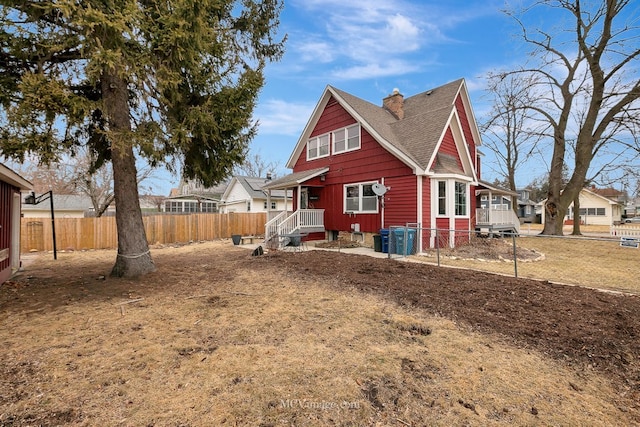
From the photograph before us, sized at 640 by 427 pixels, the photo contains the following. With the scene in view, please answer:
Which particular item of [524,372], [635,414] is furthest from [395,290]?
[635,414]

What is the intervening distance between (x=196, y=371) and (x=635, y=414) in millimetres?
3924

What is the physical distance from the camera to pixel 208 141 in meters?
7.89

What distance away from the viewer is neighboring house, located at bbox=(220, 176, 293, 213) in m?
27.0

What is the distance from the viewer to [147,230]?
16.5 metres

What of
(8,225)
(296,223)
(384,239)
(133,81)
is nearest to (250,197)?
(296,223)

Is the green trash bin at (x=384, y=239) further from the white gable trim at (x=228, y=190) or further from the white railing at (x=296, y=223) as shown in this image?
the white gable trim at (x=228, y=190)

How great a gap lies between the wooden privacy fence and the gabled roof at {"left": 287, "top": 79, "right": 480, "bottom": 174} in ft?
22.3

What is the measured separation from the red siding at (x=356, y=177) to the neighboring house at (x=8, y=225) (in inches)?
413

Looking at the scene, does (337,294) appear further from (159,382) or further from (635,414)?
(635,414)

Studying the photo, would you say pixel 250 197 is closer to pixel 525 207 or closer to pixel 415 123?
pixel 415 123

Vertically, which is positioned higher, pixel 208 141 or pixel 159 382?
pixel 208 141

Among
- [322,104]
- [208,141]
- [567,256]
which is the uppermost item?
[322,104]

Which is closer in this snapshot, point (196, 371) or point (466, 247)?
point (196, 371)

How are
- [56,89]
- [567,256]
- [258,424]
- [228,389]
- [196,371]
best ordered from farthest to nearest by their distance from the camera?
[567,256], [56,89], [196,371], [228,389], [258,424]
